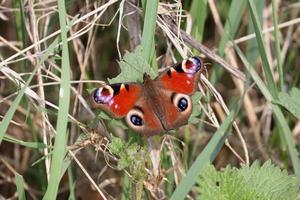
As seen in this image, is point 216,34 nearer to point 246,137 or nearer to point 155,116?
point 246,137

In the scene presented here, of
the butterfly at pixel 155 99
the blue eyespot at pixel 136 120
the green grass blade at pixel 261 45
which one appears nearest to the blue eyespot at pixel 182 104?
the butterfly at pixel 155 99

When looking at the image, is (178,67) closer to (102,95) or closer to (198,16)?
(102,95)

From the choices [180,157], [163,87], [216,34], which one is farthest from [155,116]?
[216,34]

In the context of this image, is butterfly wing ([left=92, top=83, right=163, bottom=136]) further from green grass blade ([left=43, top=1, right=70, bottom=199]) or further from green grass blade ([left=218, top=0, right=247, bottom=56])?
green grass blade ([left=218, top=0, right=247, bottom=56])

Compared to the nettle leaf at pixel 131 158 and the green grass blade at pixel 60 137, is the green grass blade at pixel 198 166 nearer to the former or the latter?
the nettle leaf at pixel 131 158

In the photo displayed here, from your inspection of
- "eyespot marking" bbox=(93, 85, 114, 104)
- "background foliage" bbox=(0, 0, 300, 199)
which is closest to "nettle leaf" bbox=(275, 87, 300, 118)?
"background foliage" bbox=(0, 0, 300, 199)

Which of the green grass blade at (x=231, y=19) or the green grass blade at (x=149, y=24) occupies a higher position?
the green grass blade at (x=149, y=24)
